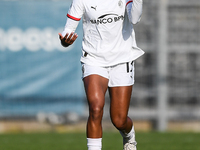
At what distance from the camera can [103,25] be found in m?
5.58

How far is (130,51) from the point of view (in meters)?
5.89

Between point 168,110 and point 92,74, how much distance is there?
6490mm

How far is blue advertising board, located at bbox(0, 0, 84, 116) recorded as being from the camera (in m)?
11.1

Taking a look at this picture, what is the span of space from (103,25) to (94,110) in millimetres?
1007

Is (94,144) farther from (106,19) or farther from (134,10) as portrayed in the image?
(134,10)

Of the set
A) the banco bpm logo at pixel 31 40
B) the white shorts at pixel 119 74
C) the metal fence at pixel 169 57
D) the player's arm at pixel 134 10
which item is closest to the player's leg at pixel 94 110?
the white shorts at pixel 119 74

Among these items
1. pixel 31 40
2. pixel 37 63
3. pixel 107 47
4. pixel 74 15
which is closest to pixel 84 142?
pixel 37 63

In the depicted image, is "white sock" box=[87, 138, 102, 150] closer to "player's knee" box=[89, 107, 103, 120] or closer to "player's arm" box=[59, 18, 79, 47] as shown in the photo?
"player's knee" box=[89, 107, 103, 120]

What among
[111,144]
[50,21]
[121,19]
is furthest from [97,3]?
[50,21]

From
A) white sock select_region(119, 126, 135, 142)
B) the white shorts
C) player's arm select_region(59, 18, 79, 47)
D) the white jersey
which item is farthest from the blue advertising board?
player's arm select_region(59, 18, 79, 47)

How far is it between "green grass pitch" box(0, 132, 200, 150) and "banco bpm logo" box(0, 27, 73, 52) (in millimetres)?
2155

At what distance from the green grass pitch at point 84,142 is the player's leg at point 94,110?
2522 mm

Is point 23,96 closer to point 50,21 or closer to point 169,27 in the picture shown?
point 50,21

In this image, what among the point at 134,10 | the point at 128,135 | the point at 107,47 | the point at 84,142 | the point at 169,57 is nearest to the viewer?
the point at 134,10
